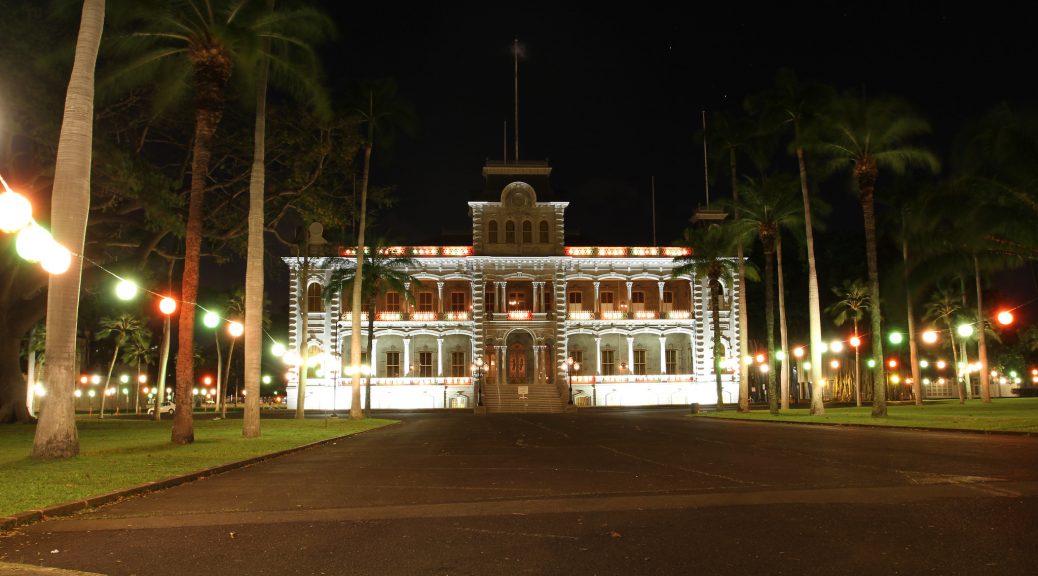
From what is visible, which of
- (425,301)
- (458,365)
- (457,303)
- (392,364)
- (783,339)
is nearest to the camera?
(783,339)

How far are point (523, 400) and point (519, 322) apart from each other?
686 centimetres

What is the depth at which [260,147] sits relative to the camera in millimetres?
25812

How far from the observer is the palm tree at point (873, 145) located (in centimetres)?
3419

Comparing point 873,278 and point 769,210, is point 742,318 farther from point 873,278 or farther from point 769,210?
point 873,278

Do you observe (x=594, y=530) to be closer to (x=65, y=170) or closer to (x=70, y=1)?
(x=65, y=170)

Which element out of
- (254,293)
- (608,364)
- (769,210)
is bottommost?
(608,364)

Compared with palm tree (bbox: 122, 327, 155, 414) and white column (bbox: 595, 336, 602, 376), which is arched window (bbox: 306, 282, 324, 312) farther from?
white column (bbox: 595, 336, 602, 376)

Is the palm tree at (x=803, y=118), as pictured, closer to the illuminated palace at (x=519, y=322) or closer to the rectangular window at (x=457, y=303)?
the illuminated palace at (x=519, y=322)

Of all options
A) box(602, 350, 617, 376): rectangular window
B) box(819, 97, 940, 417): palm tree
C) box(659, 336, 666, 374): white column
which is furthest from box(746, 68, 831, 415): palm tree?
box(602, 350, 617, 376): rectangular window

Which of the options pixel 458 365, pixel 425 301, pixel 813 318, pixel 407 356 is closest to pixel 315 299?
pixel 407 356

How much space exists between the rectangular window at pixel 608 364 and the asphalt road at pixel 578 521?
166 ft

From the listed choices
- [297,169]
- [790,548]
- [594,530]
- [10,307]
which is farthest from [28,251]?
[10,307]

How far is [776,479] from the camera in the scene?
12758 mm

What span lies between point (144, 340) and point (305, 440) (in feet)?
160
